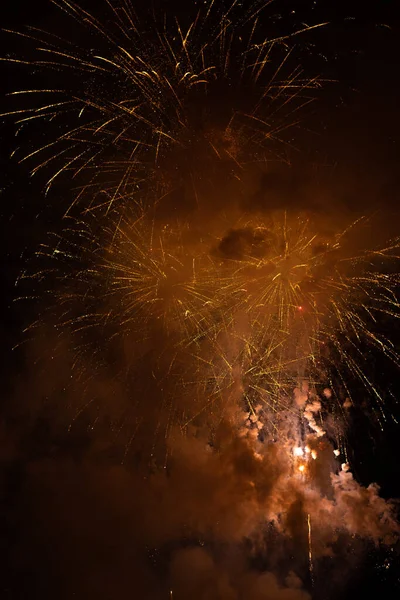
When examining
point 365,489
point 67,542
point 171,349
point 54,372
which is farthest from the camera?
point 365,489

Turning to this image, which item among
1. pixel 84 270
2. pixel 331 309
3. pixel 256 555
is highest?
pixel 84 270

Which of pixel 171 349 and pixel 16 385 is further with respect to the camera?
pixel 16 385

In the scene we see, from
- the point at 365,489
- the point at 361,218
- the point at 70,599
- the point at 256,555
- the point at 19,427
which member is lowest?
the point at 256,555

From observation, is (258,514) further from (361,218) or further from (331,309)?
(361,218)

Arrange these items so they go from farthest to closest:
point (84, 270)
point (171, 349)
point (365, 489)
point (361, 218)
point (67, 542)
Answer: point (365, 489) < point (67, 542) < point (171, 349) < point (84, 270) < point (361, 218)

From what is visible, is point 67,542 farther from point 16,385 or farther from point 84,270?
point 84,270

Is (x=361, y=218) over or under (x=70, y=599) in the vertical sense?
over

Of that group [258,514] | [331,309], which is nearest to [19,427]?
[258,514]

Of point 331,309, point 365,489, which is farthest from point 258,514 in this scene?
point 331,309

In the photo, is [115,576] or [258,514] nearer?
[115,576]
